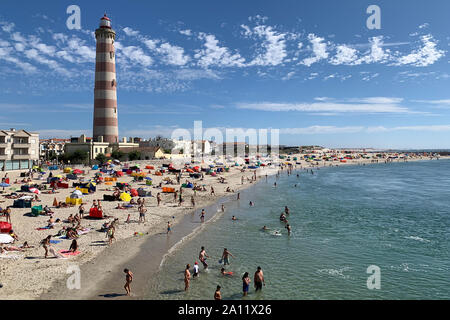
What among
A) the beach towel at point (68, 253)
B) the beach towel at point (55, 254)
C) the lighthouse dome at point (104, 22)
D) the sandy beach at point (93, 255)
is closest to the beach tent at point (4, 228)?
the sandy beach at point (93, 255)

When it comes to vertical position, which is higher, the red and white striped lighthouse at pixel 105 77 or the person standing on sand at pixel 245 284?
the red and white striped lighthouse at pixel 105 77

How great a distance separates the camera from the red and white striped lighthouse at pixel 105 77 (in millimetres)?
57906

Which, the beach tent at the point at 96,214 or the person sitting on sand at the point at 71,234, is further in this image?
the beach tent at the point at 96,214

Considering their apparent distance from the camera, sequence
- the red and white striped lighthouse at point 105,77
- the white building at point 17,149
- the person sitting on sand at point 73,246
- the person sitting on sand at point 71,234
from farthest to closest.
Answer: the red and white striped lighthouse at point 105,77 < the white building at point 17,149 < the person sitting on sand at point 71,234 < the person sitting on sand at point 73,246

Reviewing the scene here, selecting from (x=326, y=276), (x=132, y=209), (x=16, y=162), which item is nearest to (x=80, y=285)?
(x=326, y=276)

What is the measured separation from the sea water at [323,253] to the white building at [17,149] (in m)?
43.2

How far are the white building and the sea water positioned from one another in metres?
43.2

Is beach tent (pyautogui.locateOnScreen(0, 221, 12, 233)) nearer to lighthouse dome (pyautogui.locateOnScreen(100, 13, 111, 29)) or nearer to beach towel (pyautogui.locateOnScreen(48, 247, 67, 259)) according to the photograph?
beach towel (pyautogui.locateOnScreen(48, 247, 67, 259))

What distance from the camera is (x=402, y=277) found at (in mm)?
14438

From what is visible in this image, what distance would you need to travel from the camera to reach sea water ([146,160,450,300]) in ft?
42.4

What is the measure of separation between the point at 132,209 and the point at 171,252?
1109 centimetres

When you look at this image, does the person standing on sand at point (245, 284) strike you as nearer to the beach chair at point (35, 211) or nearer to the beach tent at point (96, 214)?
the beach tent at point (96, 214)

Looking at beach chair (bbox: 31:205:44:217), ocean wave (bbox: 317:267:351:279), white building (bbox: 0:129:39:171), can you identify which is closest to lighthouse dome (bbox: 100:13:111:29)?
white building (bbox: 0:129:39:171)

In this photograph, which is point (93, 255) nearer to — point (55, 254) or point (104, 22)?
point (55, 254)
